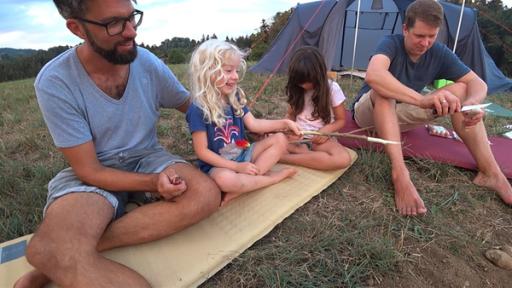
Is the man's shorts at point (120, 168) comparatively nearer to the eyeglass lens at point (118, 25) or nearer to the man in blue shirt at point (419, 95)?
the eyeglass lens at point (118, 25)

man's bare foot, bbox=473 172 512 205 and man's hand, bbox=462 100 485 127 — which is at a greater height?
man's hand, bbox=462 100 485 127

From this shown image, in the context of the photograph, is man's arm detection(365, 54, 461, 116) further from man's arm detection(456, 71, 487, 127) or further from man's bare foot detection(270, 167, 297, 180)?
man's bare foot detection(270, 167, 297, 180)

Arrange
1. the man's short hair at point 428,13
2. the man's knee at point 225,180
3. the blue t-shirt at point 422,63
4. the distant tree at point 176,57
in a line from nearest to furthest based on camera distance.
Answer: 1. the man's knee at point 225,180
2. the man's short hair at point 428,13
3. the blue t-shirt at point 422,63
4. the distant tree at point 176,57

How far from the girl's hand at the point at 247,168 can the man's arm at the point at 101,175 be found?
0.43 metres

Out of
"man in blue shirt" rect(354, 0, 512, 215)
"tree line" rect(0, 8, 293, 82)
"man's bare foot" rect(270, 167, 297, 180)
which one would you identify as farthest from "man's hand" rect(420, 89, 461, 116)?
Answer: "tree line" rect(0, 8, 293, 82)

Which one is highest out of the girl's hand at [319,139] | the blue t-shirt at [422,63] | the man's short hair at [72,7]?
the man's short hair at [72,7]

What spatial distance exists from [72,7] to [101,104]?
0.43 metres

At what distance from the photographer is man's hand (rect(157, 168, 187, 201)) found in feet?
4.93

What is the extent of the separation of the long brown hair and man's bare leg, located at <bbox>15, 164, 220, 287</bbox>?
105cm

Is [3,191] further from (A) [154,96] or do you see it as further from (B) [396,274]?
(B) [396,274]

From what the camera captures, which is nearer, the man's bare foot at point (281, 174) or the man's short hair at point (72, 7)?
the man's short hair at point (72, 7)

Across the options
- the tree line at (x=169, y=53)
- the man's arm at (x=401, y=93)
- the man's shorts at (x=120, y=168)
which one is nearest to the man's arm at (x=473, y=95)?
the man's arm at (x=401, y=93)

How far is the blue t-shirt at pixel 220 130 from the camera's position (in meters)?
1.91

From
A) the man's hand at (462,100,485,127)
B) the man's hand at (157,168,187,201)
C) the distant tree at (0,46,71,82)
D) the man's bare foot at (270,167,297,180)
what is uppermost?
the man's hand at (462,100,485,127)
